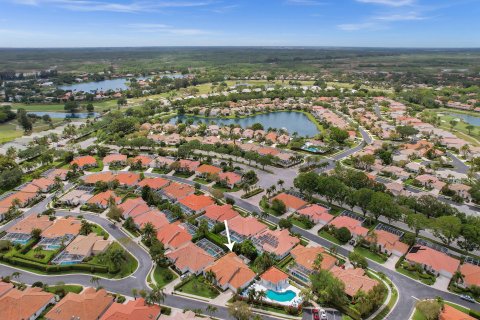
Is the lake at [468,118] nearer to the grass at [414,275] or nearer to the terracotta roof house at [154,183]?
the grass at [414,275]

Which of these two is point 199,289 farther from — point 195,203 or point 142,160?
point 142,160

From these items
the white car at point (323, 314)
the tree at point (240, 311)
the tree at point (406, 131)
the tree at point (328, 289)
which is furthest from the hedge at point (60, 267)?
the tree at point (406, 131)

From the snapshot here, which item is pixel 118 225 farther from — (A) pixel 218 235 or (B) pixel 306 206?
(B) pixel 306 206

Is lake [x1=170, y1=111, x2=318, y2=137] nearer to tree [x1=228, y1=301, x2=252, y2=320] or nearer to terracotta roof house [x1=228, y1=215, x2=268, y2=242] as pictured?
terracotta roof house [x1=228, y1=215, x2=268, y2=242]

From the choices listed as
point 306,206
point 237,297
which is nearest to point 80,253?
point 237,297

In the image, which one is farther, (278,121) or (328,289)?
(278,121)

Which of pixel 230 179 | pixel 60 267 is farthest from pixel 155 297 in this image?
pixel 230 179
